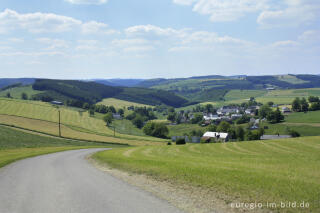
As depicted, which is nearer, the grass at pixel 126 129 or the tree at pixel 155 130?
the grass at pixel 126 129

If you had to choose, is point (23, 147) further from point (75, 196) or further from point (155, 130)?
point (155, 130)

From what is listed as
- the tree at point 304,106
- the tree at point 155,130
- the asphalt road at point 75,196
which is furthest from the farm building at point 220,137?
the asphalt road at point 75,196

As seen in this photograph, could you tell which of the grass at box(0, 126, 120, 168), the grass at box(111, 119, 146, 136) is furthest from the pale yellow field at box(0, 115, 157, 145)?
the grass at box(111, 119, 146, 136)

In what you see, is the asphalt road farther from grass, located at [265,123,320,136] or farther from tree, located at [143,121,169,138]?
grass, located at [265,123,320,136]

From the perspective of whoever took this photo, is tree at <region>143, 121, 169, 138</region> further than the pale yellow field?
Yes

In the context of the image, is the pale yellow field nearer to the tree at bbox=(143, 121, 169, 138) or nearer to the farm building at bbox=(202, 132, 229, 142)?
the farm building at bbox=(202, 132, 229, 142)

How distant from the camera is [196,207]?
37.5 ft

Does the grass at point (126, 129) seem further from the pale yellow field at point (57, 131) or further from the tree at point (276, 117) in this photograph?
the tree at point (276, 117)

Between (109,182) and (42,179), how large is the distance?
521cm

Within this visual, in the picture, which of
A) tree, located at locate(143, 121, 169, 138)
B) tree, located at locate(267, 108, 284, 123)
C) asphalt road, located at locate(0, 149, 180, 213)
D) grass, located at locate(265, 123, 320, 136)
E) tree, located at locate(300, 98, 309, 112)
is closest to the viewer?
asphalt road, located at locate(0, 149, 180, 213)

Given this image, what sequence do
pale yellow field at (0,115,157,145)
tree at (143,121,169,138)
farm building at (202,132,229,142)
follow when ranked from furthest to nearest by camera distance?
tree at (143,121,169,138) < farm building at (202,132,229,142) < pale yellow field at (0,115,157,145)

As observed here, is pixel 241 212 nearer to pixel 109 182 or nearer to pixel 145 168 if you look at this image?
pixel 109 182

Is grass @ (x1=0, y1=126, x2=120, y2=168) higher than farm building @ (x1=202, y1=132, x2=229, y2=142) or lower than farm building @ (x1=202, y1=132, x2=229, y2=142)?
higher

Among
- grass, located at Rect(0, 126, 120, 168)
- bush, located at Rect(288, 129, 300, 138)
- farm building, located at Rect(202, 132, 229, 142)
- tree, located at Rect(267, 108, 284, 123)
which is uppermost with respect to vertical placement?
grass, located at Rect(0, 126, 120, 168)
